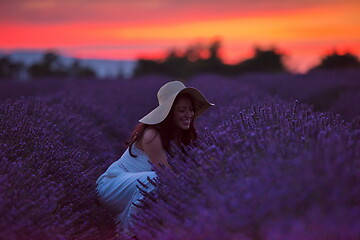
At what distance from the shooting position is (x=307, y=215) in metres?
1.71

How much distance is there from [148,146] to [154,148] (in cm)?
5

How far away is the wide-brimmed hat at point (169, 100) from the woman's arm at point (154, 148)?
11cm

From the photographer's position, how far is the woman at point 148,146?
11.4 ft

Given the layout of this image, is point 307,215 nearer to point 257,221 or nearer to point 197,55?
point 257,221

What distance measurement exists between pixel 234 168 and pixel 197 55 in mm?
35251

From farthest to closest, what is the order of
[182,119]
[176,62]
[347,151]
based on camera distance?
[176,62] < [182,119] < [347,151]

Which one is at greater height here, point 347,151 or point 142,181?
point 347,151

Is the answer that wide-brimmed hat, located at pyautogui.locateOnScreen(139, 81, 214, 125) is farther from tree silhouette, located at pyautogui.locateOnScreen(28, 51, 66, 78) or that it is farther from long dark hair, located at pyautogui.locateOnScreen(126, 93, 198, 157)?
tree silhouette, located at pyautogui.locateOnScreen(28, 51, 66, 78)

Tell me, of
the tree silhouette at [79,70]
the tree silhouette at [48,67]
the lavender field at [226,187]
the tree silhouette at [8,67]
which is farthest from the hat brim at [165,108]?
the tree silhouette at [48,67]

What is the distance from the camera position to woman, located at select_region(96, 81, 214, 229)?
11.4 feet

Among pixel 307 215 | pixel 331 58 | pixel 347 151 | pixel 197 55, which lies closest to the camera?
pixel 307 215

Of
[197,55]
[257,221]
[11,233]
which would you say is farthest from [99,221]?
[197,55]

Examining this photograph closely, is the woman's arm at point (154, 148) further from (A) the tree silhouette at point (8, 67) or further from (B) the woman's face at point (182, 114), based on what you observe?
(A) the tree silhouette at point (8, 67)

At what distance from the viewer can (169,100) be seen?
3.65 m
